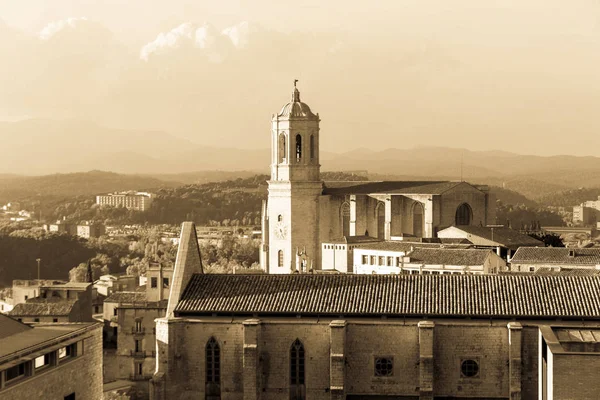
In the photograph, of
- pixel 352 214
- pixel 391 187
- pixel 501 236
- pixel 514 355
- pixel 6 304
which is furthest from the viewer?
pixel 391 187

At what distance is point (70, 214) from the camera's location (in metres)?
178

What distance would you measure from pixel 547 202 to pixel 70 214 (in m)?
73.0

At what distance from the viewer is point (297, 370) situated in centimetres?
3769

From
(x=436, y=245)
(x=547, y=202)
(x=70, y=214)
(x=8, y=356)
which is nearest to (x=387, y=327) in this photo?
(x=8, y=356)

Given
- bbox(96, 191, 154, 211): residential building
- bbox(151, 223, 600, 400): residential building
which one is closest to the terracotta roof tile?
bbox(151, 223, 600, 400): residential building

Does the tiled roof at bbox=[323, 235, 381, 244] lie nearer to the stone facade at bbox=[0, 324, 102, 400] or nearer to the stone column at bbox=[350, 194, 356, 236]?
the stone column at bbox=[350, 194, 356, 236]

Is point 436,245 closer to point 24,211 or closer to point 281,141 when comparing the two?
point 281,141

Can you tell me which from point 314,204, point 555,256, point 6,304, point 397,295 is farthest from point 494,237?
point 397,295

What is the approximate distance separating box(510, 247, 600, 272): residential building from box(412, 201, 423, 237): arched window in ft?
49.1

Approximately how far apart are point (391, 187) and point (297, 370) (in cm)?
4371

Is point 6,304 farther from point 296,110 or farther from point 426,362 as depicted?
point 426,362

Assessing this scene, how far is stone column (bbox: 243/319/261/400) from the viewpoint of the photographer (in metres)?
37.2

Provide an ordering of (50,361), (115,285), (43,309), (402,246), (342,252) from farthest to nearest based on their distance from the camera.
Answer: (115,285) < (342,252) < (402,246) < (43,309) < (50,361)

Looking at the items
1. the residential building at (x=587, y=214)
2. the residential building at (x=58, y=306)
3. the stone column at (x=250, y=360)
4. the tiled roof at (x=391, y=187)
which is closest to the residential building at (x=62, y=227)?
the residential building at (x=587, y=214)
